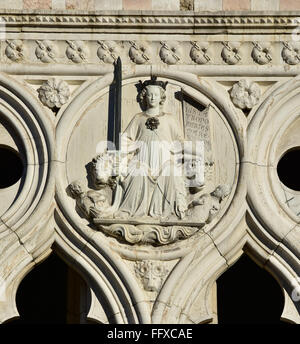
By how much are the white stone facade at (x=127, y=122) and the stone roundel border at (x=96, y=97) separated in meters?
0.01

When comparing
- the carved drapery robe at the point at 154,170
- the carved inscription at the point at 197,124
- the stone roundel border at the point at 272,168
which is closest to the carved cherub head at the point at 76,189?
the carved drapery robe at the point at 154,170

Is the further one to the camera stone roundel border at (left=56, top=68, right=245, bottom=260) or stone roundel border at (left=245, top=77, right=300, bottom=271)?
stone roundel border at (left=245, top=77, right=300, bottom=271)

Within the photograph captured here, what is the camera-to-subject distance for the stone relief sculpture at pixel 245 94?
19703 mm

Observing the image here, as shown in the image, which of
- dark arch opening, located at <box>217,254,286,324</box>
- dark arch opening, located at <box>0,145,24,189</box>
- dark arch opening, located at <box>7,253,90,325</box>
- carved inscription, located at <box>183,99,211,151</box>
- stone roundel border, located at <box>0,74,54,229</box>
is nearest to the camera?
stone roundel border, located at <box>0,74,54,229</box>

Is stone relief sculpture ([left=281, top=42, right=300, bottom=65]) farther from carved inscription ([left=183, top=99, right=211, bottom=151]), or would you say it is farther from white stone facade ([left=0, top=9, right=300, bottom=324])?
carved inscription ([left=183, top=99, right=211, bottom=151])

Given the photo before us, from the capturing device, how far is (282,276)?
63.3 ft

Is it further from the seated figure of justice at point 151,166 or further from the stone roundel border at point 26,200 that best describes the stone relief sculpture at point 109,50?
the stone roundel border at point 26,200

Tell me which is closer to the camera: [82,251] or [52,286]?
[82,251]

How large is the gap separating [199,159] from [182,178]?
0.27 m

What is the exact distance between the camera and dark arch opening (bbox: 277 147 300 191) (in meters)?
21.7

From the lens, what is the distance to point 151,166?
63.9 ft

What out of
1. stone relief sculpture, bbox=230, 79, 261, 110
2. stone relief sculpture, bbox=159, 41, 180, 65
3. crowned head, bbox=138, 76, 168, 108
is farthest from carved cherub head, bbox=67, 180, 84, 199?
stone relief sculpture, bbox=230, 79, 261, 110
